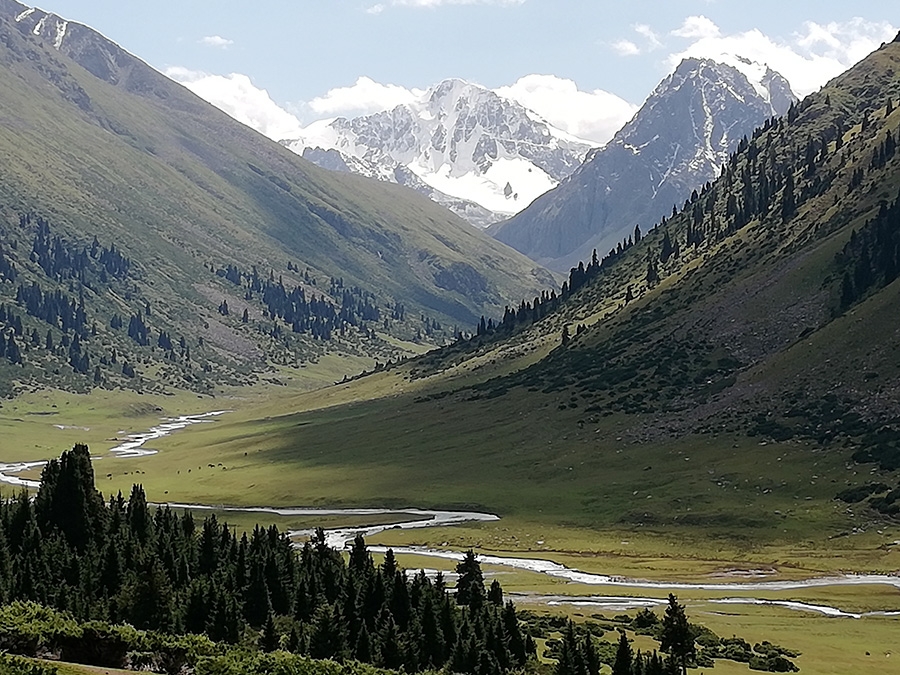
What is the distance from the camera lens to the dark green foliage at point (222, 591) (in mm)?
72688

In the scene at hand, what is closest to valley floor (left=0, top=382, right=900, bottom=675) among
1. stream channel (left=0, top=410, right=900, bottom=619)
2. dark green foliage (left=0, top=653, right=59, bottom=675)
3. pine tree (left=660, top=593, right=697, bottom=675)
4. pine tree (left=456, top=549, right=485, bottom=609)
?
stream channel (left=0, top=410, right=900, bottom=619)

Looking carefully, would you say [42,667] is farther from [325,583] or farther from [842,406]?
[842,406]

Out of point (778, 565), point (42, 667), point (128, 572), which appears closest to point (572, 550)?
point (778, 565)

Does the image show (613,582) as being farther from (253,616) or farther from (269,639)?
(269,639)

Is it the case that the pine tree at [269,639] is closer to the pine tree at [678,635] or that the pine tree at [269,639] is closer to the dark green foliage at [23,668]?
the dark green foliage at [23,668]

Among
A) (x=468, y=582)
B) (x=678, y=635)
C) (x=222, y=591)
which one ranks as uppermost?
(x=468, y=582)

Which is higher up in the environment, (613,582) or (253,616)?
(613,582)

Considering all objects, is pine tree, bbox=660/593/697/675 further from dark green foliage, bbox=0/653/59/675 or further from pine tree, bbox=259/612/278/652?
dark green foliage, bbox=0/653/59/675

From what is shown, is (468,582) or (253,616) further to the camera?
(468,582)

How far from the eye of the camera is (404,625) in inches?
3199

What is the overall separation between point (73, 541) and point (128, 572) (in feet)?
74.8

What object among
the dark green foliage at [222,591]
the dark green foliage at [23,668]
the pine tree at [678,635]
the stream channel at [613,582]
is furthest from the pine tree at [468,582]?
the dark green foliage at [23,668]

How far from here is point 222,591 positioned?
78250 millimetres

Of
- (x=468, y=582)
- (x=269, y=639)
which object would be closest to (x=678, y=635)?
(x=269, y=639)
